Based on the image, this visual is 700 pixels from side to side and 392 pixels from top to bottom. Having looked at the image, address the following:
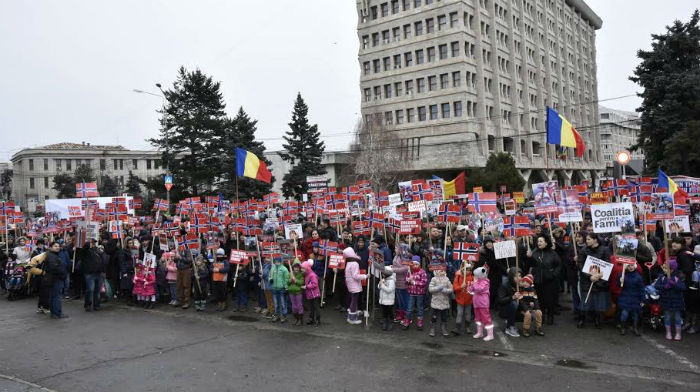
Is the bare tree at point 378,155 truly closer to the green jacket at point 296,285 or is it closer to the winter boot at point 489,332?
the green jacket at point 296,285

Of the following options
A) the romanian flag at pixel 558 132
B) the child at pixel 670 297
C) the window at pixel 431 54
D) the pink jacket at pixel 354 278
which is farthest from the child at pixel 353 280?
the window at pixel 431 54

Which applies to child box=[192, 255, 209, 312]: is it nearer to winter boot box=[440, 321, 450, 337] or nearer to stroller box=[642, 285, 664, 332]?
winter boot box=[440, 321, 450, 337]

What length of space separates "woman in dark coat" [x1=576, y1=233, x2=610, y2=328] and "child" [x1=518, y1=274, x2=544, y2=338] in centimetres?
112

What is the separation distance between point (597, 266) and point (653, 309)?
1.24m

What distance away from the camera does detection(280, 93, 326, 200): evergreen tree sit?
173 ft

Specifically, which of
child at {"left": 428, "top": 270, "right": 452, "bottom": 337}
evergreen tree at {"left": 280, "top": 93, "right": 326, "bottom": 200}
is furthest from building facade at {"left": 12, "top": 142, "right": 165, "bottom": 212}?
child at {"left": 428, "top": 270, "right": 452, "bottom": 337}

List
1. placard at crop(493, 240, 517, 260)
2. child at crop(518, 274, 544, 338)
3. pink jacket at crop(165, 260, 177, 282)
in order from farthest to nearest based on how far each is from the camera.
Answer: pink jacket at crop(165, 260, 177, 282) < placard at crop(493, 240, 517, 260) < child at crop(518, 274, 544, 338)

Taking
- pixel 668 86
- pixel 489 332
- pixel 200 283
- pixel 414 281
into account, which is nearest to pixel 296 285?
pixel 414 281

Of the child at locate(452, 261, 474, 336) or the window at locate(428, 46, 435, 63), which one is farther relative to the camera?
the window at locate(428, 46, 435, 63)

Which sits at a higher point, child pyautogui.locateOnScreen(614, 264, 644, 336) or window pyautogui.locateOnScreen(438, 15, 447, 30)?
window pyautogui.locateOnScreen(438, 15, 447, 30)

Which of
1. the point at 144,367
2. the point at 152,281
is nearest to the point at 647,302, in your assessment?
the point at 144,367

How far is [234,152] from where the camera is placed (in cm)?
4078

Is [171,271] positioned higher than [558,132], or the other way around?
[558,132]

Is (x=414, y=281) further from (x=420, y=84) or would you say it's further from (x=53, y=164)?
(x=53, y=164)
